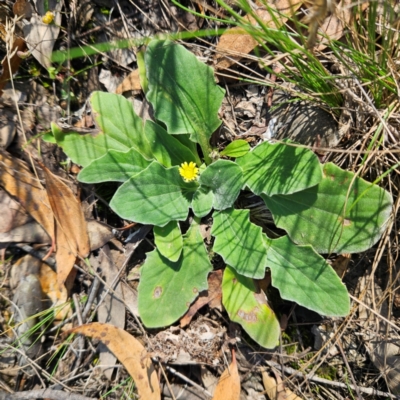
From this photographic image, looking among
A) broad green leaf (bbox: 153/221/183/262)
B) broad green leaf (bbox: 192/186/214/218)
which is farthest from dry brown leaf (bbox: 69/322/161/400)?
broad green leaf (bbox: 192/186/214/218)

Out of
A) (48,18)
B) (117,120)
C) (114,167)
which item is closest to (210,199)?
(114,167)

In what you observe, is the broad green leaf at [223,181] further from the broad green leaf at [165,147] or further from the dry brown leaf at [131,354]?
the dry brown leaf at [131,354]

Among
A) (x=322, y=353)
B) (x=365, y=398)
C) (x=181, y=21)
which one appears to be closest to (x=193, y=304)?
(x=322, y=353)

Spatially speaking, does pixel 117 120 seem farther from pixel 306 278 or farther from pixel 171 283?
pixel 306 278

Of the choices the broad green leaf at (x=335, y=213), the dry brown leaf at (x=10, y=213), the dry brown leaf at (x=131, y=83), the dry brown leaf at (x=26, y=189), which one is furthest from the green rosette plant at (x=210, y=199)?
the dry brown leaf at (x=10, y=213)

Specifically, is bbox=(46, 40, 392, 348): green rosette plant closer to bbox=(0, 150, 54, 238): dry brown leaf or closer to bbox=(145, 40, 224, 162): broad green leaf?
bbox=(145, 40, 224, 162): broad green leaf

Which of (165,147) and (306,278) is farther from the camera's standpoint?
(165,147)
